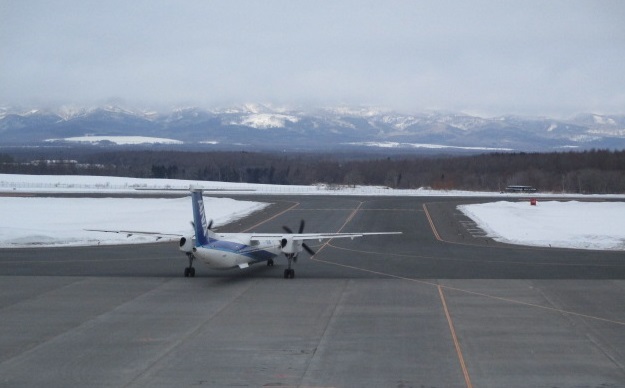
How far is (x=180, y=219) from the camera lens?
2383 inches

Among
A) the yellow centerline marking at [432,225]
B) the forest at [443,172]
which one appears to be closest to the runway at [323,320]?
the yellow centerline marking at [432,225]

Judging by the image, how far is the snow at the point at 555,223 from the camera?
45.5 meters

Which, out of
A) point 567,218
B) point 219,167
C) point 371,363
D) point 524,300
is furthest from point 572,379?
point 219,167

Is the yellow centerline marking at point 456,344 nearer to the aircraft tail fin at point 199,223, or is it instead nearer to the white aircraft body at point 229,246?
the white aircraft body at point 229,246

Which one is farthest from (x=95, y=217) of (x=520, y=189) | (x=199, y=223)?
(x=520, y=189)

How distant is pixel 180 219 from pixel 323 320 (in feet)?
125

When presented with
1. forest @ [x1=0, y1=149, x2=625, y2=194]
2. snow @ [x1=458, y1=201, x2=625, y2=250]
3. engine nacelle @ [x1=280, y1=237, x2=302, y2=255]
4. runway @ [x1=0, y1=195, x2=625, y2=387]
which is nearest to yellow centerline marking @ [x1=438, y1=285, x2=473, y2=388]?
runway @ [x1=0, y1=195, x2=625, y2=387]

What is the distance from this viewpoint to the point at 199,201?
102 feet

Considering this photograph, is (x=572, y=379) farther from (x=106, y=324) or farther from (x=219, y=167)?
(x=219, y=167)

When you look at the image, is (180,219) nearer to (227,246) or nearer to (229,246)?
(229,246)

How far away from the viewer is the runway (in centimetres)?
1845

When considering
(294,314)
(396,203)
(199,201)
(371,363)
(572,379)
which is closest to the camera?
(572,379)

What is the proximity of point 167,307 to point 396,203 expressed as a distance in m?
53.1

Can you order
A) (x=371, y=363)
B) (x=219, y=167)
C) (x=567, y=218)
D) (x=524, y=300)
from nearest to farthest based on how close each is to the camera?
1. (x=371, y=363)
2. (x=524, y=300)
3. (x=567, y=218)
4. (x=219, y=167)
